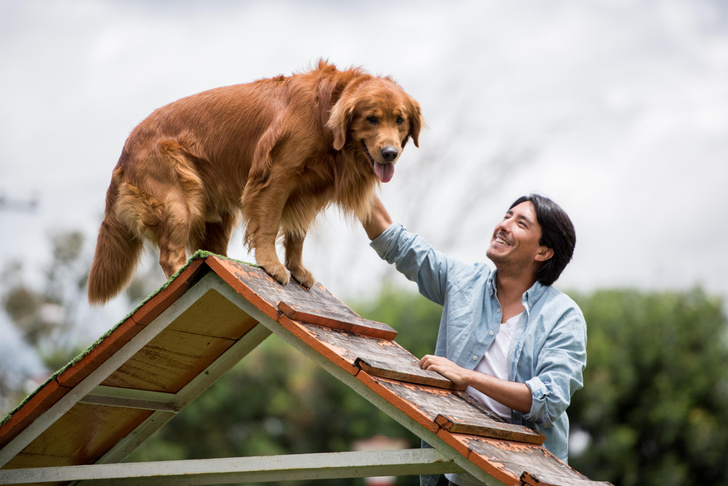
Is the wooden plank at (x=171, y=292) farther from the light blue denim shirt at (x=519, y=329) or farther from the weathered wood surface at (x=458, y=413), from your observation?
the light blue denim shirt at (x=519, y=329)

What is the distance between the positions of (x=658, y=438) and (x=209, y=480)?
39.1 feet

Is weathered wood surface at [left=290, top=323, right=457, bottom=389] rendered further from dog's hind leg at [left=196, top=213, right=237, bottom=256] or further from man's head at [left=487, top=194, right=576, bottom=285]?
dog's hind leg at [left=196, top=213, right=237, bottom=256]

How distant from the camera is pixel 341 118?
3963 mm

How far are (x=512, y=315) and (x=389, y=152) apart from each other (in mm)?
1129

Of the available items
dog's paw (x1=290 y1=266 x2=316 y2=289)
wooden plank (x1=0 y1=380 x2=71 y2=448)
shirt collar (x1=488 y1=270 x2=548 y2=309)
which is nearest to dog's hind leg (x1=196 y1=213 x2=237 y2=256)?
dog's paw (x1=290 y1=266 x2=316 y2=289)

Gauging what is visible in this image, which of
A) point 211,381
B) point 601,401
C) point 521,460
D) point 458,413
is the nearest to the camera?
point 521,460

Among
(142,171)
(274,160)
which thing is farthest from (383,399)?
(142,171)

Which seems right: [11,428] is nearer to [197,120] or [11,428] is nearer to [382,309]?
[197,120]

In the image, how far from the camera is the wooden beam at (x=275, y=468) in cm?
338

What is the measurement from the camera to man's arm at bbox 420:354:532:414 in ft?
12.6

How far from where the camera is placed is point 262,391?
15.1 meters

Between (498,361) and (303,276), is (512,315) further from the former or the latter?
(303,276)

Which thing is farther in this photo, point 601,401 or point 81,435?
point 601,401

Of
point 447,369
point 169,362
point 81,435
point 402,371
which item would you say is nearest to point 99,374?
point 169,362
